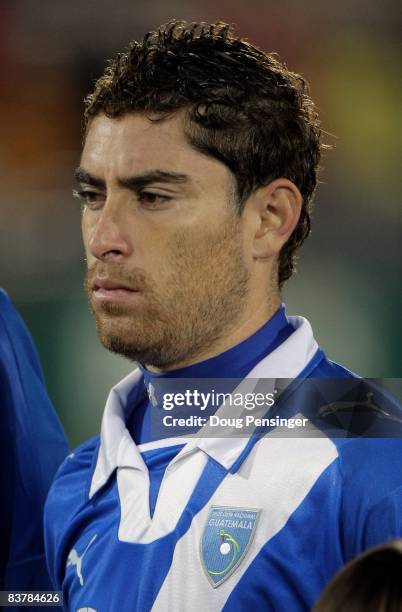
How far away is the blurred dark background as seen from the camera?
4.95 ft

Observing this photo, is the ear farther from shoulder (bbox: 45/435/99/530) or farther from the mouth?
shoulder (bbox: 45/435/99/530)

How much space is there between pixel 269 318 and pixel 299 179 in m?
0.20

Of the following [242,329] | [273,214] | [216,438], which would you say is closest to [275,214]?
[273,214]

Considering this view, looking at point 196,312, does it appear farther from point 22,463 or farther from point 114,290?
point 22,463

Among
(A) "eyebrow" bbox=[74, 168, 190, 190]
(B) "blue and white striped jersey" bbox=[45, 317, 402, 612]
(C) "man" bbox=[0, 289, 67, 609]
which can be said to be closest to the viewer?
(B) "blue and white striped jersey" bbox=[45, 317, 402, 612]

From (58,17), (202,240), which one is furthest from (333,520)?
(58,17)

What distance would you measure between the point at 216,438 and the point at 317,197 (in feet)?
1.44

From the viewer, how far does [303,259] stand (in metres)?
1.52

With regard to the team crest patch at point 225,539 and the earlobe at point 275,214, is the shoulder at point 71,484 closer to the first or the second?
the team crest patch at point 225,539

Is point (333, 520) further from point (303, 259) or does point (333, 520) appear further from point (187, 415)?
point (303, 259)

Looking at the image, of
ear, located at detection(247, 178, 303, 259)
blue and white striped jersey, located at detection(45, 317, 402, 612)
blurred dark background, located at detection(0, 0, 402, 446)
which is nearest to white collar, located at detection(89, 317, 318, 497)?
blue and white striped jersey, located at detection(45, 317, 402, 612)

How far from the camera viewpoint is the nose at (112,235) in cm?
126

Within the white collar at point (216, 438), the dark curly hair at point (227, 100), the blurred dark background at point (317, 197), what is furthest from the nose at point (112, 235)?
the blurred dark background at point (317, 197)

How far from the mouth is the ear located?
0.56ft
